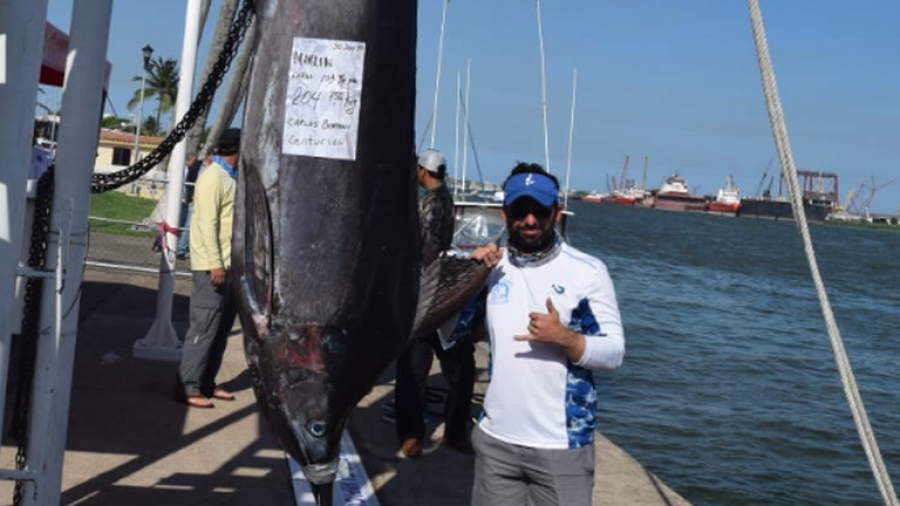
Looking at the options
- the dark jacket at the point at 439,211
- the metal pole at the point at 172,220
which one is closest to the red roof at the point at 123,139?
the metal pole at the point at 172,220

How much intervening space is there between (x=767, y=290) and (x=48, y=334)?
93.3 ft

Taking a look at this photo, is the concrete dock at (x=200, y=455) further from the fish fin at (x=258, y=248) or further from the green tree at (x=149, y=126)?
the green tree at (x=149, y=126)

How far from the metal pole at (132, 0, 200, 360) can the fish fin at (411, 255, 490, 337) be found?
3840mm

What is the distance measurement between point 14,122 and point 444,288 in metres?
1.36

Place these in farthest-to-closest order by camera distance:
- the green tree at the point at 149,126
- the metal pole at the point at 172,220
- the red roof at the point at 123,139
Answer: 1. the green tree at the point at 149,126
2. the red roof at the point at 123,139
3. the metal pole at the point at 172,220

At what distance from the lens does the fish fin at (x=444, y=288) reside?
2.28 meters

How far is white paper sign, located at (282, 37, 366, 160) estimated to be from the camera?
7.03 feet

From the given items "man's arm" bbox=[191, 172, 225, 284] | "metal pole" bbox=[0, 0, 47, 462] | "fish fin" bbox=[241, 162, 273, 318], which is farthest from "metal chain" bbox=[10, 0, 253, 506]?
"man's arm" bbox=[191, 172, 225, 284]

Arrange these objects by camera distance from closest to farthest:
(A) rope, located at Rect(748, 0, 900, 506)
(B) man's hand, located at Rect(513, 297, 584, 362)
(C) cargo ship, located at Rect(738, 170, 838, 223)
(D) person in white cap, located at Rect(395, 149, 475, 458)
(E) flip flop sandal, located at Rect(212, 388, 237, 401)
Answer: (B) man's hand, located at Rect(513, 297, 584, 362) → (A) rope, located at Rect(748, 0, 900, 506) → (D) person in white cap, located at Rect(395, 149, 475, 458) → (E) flip flop sandal, located at Rect(212, 388, 237, 401) → (C) cargo ship, located at Rect(738, 170, 838, 223)

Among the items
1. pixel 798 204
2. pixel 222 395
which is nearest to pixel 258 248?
pixel 798 204

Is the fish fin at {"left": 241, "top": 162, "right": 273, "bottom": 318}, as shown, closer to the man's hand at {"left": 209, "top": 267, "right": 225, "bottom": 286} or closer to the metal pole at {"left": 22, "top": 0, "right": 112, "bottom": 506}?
the metal pole at {"left": 22, "top": 0, "right": 112, "bottom": 506}

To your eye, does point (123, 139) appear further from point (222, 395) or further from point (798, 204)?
point (798, 204)

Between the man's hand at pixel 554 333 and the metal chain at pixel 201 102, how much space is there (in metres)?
1.09

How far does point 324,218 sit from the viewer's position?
2.16m
